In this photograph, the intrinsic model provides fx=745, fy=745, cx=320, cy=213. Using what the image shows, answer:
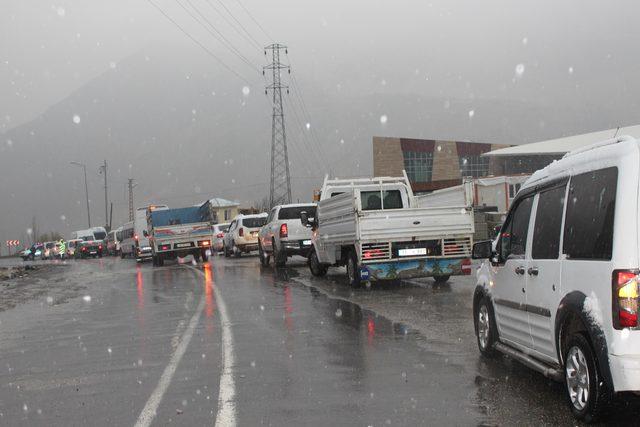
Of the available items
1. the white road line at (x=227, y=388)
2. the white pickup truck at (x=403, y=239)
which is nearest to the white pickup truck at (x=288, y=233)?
the white pickup truck at (x=403, y=239)

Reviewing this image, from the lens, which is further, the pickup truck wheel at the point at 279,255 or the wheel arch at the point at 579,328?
the pickup truck wheel at the point at 279,255

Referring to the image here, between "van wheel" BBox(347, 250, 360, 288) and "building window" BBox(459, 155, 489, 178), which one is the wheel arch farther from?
"building window" BBox(459, 155, 489, 178)

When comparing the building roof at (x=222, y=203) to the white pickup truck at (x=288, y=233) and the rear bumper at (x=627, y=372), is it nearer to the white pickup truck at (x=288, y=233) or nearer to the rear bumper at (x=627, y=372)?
the white pickup truck at (x=288, y=233)

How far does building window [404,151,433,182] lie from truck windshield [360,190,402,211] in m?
67.1

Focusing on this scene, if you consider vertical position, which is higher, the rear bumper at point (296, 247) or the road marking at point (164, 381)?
the rear bumper at point (296, 247)

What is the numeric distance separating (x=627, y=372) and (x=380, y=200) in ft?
43.2

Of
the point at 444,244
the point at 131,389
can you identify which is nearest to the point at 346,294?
the point at 444,244

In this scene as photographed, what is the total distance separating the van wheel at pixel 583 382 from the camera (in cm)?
501

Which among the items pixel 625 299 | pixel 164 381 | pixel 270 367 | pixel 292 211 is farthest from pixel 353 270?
pixel 625 299

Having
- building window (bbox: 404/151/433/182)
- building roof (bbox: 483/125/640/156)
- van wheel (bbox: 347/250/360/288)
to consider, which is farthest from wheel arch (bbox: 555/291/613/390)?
building window (bbox: 404/151/433/182)

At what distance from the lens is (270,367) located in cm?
766

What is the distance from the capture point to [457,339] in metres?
9.09

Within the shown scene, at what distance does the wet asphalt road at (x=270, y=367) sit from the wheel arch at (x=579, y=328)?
54 centimetres

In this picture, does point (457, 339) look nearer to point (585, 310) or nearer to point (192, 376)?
point (192, 376)
